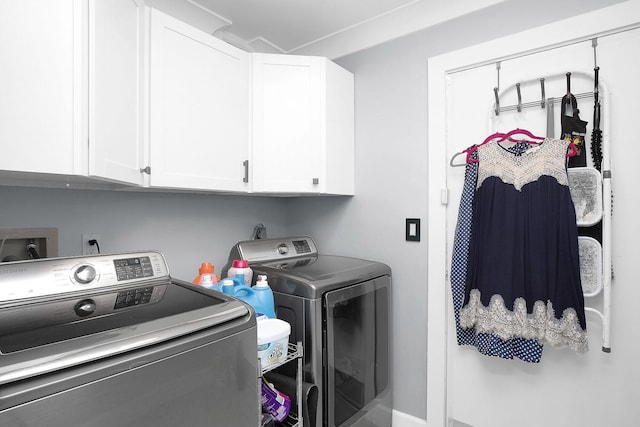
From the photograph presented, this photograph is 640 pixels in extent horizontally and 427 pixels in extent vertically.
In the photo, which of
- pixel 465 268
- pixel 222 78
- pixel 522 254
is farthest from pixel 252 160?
pixel 522 254

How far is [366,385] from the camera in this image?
1775 millimetres

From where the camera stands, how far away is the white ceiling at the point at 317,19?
1.80m

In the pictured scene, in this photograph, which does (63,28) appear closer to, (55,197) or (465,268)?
(55,197)

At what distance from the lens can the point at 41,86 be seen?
0.95m

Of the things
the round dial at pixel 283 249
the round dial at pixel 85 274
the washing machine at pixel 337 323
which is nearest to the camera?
the round dial at pixel 85 274

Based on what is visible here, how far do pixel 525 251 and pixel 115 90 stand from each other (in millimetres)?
1751

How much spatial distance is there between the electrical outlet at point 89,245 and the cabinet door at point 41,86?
68cm

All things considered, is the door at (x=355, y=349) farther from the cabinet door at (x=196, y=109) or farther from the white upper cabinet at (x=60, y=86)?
the white upper cabinet at (x=60, y=86)

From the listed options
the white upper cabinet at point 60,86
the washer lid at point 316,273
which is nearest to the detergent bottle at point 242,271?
the washer lid at point 316,273

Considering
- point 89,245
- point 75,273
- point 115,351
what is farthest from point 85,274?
point 115,351

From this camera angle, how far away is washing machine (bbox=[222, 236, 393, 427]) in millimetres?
1510

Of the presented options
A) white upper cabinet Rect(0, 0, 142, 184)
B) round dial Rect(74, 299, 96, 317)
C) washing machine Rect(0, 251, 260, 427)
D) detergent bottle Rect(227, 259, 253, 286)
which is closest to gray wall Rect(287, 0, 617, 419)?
detergent bottle Rect(227, 259, 253, 286)

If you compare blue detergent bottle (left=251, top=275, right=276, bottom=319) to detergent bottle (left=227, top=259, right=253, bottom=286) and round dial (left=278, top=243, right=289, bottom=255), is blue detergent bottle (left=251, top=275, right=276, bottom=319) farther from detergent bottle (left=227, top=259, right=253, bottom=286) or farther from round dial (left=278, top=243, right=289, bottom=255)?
round dial (left=278, top=243, right=289, bottom=255)

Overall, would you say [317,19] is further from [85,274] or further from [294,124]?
[85,274]
